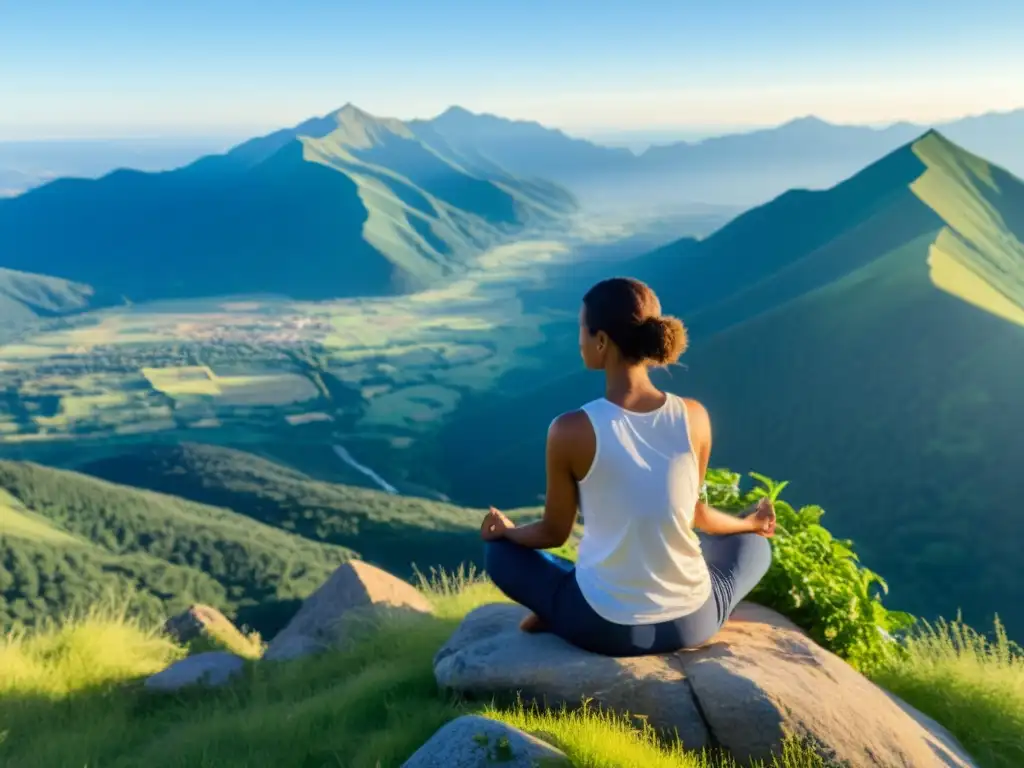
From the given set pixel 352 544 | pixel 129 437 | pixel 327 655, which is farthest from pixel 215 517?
pixel 327 655

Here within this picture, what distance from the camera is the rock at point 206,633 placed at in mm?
14820

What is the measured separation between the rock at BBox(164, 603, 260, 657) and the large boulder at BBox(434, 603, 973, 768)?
7.92 metres

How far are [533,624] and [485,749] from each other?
243cm

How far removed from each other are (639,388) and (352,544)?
348ft

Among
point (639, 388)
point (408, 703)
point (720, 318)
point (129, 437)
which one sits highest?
point (639, 388)

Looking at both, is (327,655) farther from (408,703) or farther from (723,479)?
(723,479)

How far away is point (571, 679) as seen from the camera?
734 cm

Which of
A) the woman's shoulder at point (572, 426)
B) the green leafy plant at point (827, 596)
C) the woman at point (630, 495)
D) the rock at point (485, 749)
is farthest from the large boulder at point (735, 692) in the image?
the woman's shoulder at point (572, 426)

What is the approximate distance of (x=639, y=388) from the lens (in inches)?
271

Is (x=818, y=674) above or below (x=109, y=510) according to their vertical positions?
above

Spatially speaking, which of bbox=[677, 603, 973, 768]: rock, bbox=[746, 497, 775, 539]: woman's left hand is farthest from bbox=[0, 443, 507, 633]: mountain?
bbox=[677, 603, 973, 768]: rock

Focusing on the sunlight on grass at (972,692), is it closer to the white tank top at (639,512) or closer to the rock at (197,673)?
the white tank top at (639,512)

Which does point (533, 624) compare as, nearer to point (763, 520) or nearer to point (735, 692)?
point (735, 692)

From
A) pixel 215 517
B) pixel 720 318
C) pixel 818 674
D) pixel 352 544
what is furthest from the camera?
pixel 720 318
